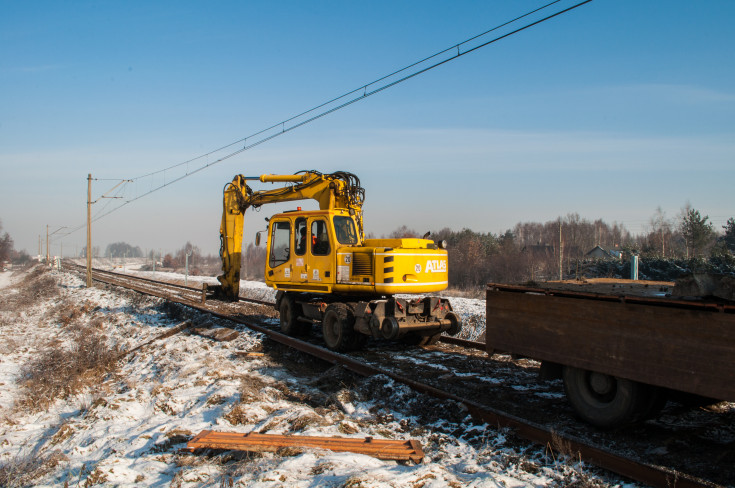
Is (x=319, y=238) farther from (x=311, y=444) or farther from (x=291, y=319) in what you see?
(x=311, y=444)

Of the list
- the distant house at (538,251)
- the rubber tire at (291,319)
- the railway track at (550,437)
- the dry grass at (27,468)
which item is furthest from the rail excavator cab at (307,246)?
the distant house at (538,251)

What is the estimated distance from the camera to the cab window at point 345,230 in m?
11.0

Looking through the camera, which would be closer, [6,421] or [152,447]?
[152,447]

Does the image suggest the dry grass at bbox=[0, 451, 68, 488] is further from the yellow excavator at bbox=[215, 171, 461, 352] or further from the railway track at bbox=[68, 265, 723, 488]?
the yellow excavator at bbox=[215, 171, 461, 352]

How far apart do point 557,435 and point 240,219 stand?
1249cm

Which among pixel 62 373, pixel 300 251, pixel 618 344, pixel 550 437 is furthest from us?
pixel 300 251

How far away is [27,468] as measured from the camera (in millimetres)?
5805

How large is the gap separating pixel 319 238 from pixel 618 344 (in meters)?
7.11

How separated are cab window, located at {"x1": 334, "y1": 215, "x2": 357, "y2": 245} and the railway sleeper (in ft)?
4.36

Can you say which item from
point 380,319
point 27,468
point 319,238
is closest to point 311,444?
point 27,468

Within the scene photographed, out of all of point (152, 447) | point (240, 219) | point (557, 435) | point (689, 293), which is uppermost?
point (240, 219)

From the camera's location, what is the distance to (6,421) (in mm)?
8492

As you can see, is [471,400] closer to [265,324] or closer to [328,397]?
[328,397]

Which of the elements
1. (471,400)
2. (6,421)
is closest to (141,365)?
(6,421)
